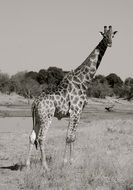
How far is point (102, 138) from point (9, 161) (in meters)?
6.81

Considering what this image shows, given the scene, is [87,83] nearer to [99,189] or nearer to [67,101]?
[67,101]

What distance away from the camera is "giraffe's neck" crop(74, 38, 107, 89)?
10766 millimetres

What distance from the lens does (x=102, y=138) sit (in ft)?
58.1

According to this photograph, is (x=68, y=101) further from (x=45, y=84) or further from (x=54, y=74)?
(x=54, y=74)

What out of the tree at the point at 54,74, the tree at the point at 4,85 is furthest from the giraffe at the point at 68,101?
the tree at the point at 54,74

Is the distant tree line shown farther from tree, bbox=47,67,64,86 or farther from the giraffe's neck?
the giraffe's neck

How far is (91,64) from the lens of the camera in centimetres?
1090

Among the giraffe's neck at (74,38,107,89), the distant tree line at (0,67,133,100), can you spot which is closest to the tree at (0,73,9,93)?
the distant tree line at (0,67,133,100)

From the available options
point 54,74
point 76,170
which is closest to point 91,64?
point 76,170

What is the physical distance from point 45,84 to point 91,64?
74244mm

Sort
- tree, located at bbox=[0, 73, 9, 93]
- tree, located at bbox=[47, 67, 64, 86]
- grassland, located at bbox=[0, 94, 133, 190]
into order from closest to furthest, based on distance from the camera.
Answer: grassland, located at bbox=[0, 94, 133, 190]
tree, located at bbox=[0, 73, 9, 93]
tree, located at bbox=[47, 67, 64, 86]

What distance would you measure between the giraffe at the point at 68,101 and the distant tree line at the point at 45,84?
5597 cm

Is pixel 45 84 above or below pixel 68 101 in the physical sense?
below

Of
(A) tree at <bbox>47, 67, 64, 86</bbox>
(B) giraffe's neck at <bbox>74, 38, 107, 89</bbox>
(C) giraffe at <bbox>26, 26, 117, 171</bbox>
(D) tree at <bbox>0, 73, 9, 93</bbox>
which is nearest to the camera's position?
(C) giraffe at <bbox>26, 26, 117, 171</bbox>
